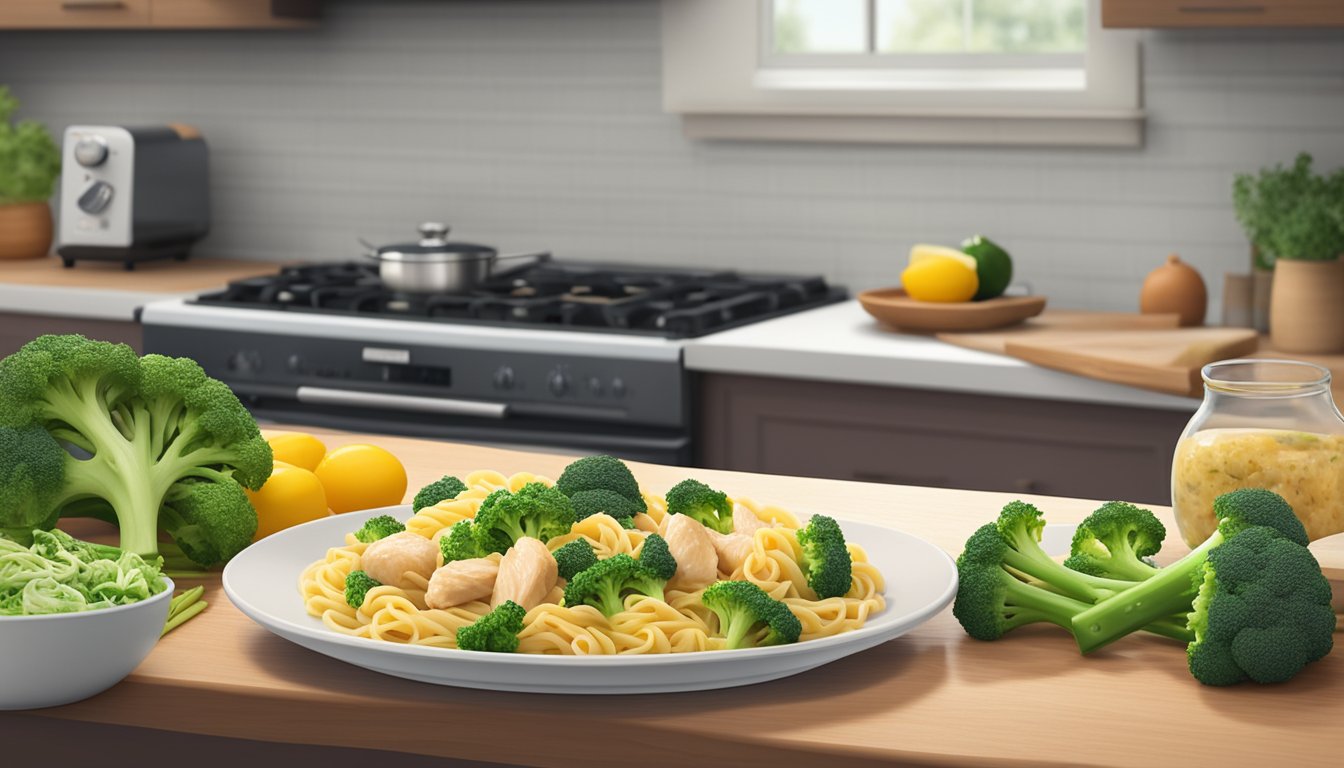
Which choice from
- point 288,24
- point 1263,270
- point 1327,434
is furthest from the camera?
point 288,24

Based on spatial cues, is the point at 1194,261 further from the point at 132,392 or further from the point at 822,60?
the point at 132,392

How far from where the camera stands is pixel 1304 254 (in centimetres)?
296

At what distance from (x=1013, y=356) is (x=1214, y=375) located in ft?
5.04

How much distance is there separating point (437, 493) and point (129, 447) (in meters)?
0.28

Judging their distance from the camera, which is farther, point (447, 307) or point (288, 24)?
point (288, 24)

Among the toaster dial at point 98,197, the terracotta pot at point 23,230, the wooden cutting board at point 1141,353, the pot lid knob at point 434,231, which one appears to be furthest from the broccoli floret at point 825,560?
the terracotta pot at point 23,230

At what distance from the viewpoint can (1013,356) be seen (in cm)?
294

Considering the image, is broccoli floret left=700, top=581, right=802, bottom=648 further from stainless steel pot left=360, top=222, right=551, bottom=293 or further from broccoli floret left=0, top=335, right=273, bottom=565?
stainless steel pot left=360, top=222, right=551, bottom=293

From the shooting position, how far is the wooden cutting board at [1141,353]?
2.74 m

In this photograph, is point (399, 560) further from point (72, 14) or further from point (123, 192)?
point (72, 14)

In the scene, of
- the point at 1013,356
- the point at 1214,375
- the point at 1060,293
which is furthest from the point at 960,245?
the point at 1214,375

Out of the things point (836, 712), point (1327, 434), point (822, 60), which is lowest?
point (836, 712)

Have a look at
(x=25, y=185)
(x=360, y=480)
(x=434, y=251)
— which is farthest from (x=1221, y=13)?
(x=25, y=185)

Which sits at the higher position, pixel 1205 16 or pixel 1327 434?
pixel 1205 16
